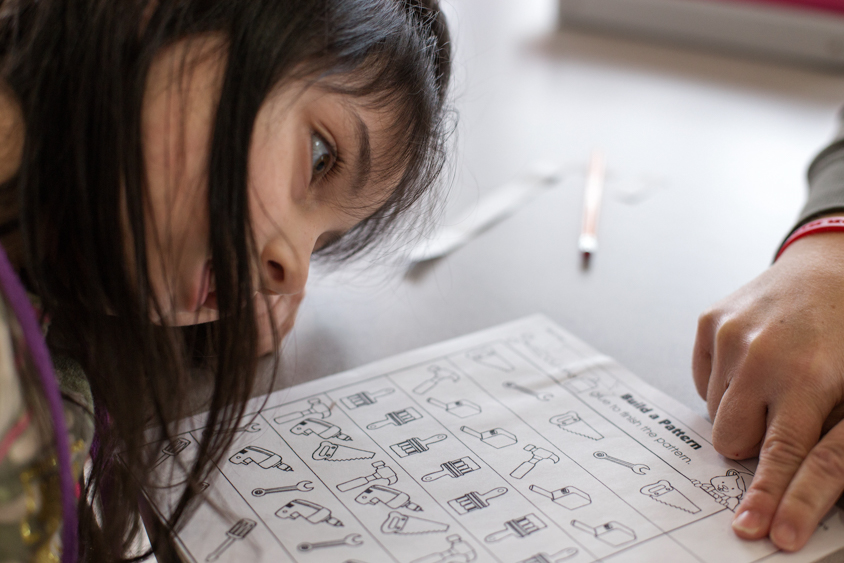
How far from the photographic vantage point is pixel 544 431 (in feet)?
1.73

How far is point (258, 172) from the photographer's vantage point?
0.46m

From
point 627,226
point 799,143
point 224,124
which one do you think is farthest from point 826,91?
point 224,124

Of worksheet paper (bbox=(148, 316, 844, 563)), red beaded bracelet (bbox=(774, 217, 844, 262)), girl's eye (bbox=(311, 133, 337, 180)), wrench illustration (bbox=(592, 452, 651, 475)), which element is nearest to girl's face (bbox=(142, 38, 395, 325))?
girl's eye (bbox=(311, 133, 337, 180))

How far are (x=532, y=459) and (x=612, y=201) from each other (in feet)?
1.62

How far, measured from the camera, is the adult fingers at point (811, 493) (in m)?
0.43

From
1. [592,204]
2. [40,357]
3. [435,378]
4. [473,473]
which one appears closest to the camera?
[40,357]

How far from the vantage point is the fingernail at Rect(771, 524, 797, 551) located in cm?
42

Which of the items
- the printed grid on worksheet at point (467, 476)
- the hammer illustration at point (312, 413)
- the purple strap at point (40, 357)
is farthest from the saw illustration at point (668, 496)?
the purple strap at point (40, 357)

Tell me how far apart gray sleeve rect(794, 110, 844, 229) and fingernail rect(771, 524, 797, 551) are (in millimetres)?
303

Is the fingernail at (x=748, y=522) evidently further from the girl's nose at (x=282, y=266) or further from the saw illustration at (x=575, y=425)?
the girl's nose at (x=282, y=266)

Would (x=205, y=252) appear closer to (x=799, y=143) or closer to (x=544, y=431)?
(x=544, y=431)

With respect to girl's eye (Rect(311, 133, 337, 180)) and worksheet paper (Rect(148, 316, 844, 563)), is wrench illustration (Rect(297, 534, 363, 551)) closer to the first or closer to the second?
worksheet paper (Rect(148, 316, 844, 563))

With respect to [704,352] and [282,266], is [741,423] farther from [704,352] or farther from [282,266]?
[282,266]

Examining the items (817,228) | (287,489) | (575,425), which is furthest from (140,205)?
(817,228)
